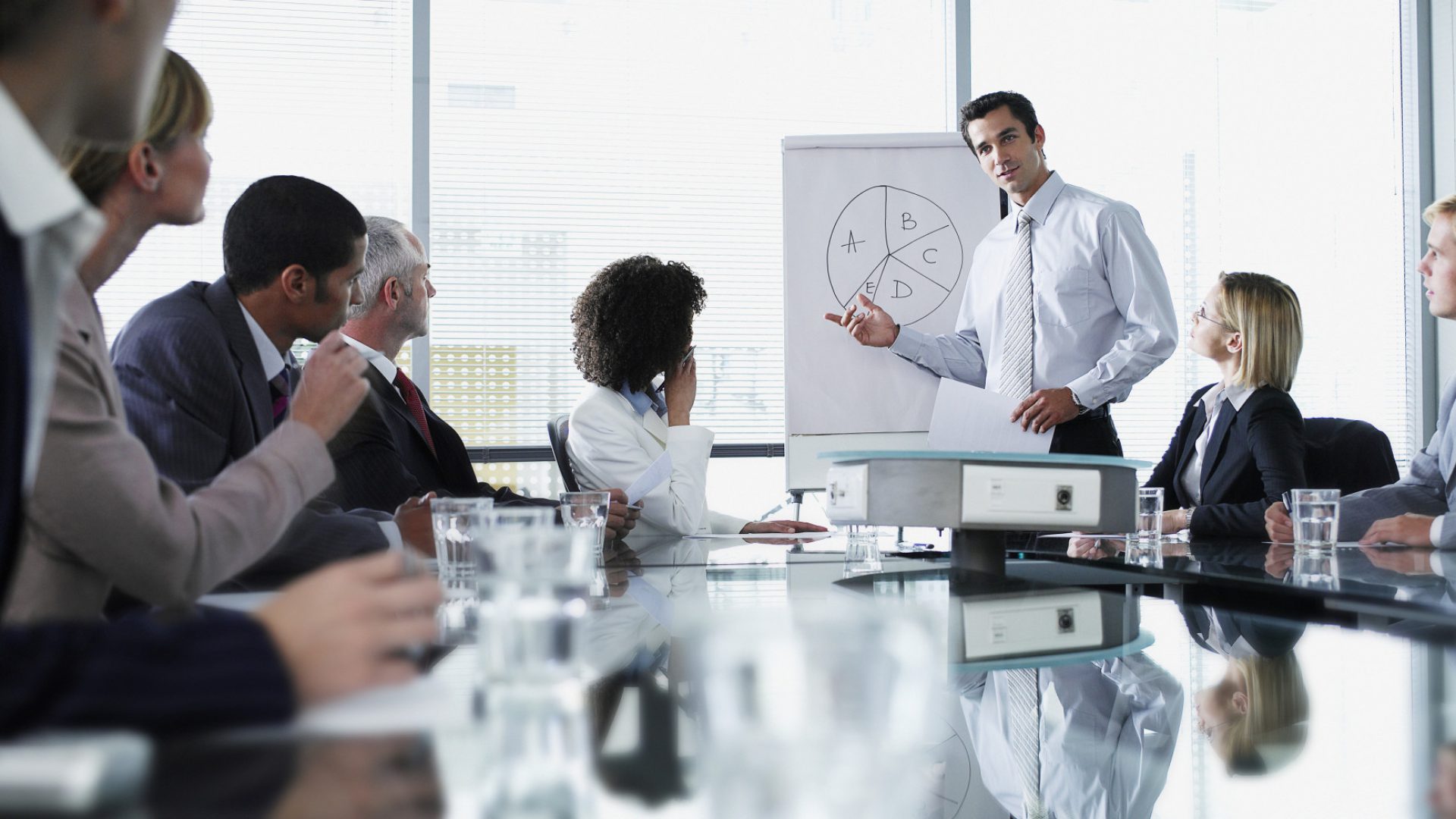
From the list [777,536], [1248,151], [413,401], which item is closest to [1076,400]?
[777,536]

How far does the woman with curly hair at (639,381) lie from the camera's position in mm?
2900

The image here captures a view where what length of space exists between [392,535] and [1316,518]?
1632 millimetres

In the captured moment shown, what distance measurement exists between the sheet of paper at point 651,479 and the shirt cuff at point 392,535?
82cm

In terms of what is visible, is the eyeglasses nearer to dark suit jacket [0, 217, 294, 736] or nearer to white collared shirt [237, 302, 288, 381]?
white collared shirt [237, 302, 288, 381]

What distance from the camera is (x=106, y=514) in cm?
99

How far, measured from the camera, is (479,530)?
1082mm

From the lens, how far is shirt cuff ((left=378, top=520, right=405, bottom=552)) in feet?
5.47

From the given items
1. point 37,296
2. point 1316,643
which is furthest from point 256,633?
point 1316,643

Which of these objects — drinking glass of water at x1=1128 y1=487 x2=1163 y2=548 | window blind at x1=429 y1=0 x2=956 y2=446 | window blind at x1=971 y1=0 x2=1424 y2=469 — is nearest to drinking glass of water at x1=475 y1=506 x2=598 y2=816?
drinking glass of water at x1=1128 y1=487 x2=1163 y2=548

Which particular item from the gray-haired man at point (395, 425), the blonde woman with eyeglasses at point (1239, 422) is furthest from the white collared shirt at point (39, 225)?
the blonde woman with eyeglasses at point (1239, 422)

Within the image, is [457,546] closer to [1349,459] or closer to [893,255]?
[1349,459]

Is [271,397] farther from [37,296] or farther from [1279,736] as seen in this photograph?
[1279,736]

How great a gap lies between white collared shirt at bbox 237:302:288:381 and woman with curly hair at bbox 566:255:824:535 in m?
1.05

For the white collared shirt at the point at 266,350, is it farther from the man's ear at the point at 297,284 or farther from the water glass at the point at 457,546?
the water glass at the point at 457,546
